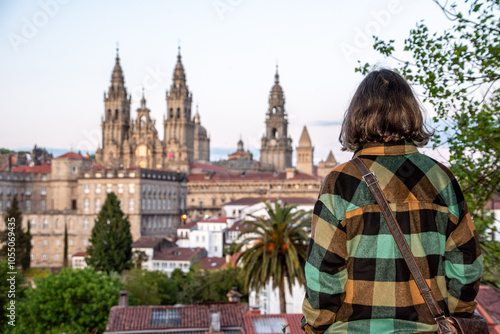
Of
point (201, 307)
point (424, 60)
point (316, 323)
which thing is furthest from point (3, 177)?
point (316, 323)

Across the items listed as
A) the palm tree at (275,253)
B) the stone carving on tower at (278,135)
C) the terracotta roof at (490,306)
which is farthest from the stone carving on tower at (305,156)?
the terracotta roof at (490,306)

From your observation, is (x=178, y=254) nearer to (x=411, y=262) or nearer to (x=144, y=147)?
(x=144, y=147)

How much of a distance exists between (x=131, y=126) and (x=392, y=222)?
3973 inches

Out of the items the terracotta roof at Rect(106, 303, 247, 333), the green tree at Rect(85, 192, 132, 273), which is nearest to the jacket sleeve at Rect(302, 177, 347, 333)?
the terracotta roof at Rect(106, 303, 247, 333)

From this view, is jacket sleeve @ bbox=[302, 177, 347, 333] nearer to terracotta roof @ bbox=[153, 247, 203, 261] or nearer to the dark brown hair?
the dark brown hair

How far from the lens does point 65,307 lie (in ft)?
Answer: 100.0

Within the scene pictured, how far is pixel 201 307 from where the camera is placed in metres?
26.1

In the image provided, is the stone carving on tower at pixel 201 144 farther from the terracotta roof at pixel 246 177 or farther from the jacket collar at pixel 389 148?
the jacket collar at pixel 389 148

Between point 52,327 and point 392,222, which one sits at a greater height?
point 392,222

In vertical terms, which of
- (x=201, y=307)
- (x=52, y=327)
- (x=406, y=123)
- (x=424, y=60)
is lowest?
(x=52, y=327)

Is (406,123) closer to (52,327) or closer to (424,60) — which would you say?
(424,60)

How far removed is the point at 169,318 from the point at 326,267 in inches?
933

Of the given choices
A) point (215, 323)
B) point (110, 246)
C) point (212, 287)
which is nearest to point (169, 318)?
point (215, 323)

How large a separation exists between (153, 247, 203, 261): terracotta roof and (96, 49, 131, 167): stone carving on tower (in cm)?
4019
